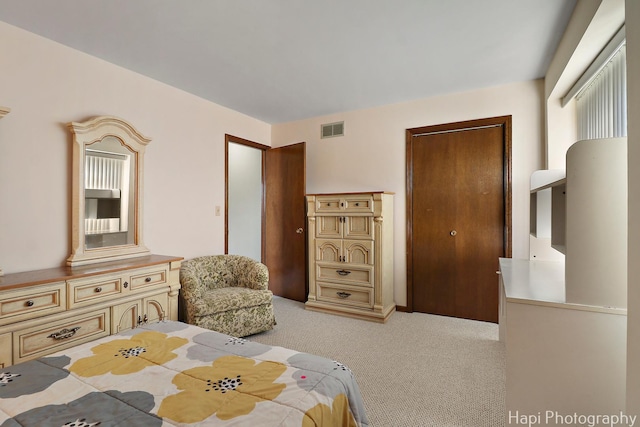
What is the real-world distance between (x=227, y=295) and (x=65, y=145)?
1791mm

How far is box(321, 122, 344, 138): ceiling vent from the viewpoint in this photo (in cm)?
420

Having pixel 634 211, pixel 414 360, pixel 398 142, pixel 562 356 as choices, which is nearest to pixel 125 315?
pixel 414 360

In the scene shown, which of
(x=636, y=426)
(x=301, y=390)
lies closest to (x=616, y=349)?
(x=636, y=426)

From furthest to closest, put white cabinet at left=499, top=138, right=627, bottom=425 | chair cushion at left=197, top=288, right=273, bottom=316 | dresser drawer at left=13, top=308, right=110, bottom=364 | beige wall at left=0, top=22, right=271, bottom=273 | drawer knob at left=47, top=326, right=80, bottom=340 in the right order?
chair cushion at left=197, top=288, right=273, bottom=316 → beige wall at left=0, top=22, right=271, bottom=273 → drawer knob at left=47, top=326, right=80, bottom=340 → dresser drawer at left=13, top=308, right=110, bottom=364 → white cabinet at left=499, top=138, right=627, bottom=425

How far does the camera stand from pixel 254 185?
5.11 meters

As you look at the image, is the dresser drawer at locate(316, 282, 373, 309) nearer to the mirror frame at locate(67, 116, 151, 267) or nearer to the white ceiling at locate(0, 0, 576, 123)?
the mirror frame at locate(67, 116, 151, 267)

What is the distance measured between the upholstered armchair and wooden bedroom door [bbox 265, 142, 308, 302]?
994mm

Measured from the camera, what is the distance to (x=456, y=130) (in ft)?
11.6

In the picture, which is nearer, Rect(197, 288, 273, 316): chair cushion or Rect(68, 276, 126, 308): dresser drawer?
Rect(68, 276, 126, 308): dresser drawer

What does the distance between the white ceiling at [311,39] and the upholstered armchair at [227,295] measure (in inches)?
74.1

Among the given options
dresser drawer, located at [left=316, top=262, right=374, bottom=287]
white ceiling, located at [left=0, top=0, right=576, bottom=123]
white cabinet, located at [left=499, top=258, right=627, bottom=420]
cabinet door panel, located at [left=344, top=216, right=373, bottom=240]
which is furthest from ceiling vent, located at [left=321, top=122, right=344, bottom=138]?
white cabinet, located at [left=499, top=258, right=627, bottom=420]

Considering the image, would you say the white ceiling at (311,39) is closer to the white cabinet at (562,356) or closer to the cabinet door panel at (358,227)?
the cabinet door panel at (358,227)

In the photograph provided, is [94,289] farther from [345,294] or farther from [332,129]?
[332,129]

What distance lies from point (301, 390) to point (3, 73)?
2847 millimetres
